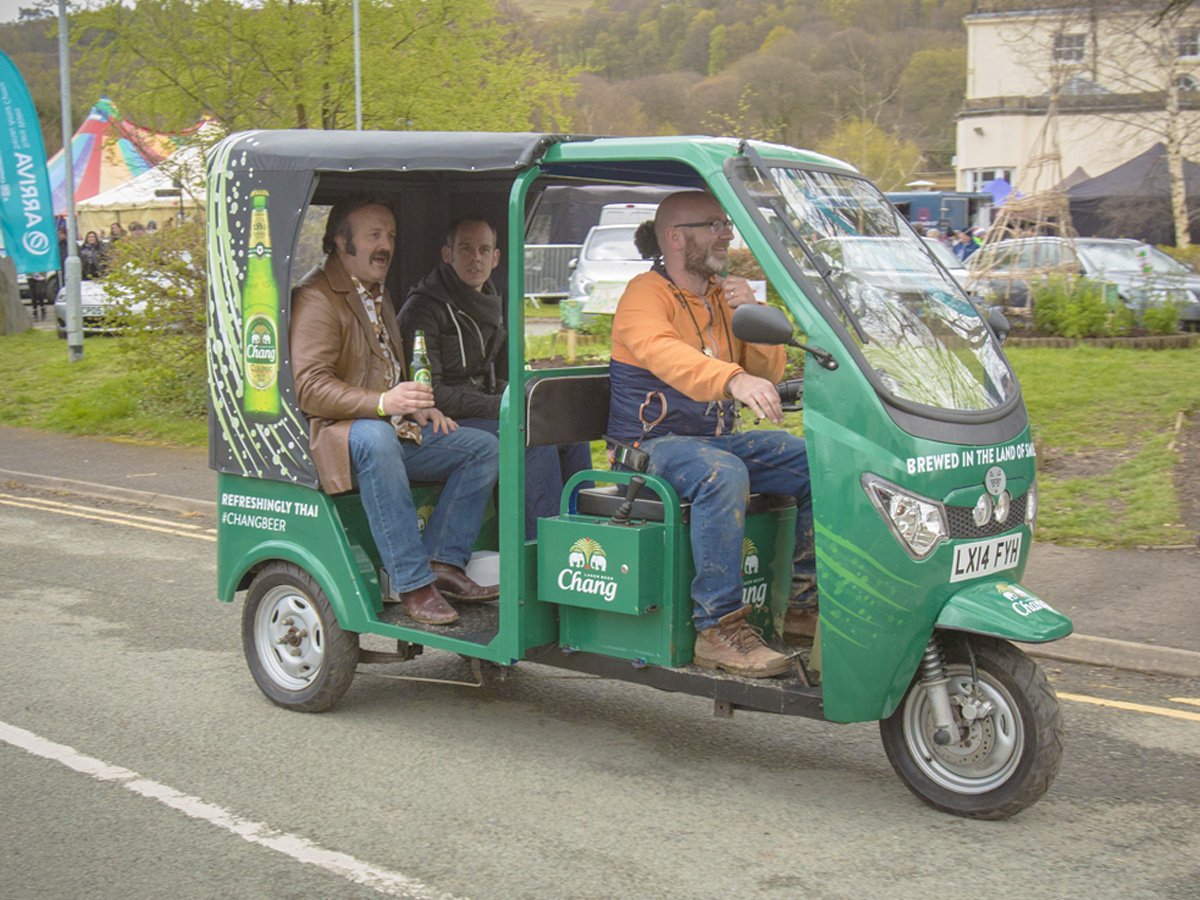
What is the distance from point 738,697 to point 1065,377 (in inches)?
389

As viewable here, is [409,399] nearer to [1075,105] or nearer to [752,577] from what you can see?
[752,577]

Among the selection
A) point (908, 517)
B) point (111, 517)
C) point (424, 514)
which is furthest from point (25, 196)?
point (908, 517)

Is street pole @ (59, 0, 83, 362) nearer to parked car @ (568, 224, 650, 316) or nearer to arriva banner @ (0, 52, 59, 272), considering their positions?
arriva banner @ (0, 52, 59, 272)

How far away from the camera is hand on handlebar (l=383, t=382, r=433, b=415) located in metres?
5.61

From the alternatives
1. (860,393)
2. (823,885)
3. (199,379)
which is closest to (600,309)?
(860,393)

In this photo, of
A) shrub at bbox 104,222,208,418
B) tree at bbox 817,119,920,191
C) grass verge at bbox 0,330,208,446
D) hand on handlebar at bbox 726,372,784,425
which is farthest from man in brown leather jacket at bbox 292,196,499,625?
tree at bbox 817,119,920,191

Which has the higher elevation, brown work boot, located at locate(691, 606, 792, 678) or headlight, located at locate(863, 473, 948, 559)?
headlight, located at locate(863, 473, 948, 559)

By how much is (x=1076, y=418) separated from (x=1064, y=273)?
6598 millimetres

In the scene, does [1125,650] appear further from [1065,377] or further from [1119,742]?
[1065,377]

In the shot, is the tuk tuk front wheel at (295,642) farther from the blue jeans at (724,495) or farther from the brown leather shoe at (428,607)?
the blue jeans at (724,495)

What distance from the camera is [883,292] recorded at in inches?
197

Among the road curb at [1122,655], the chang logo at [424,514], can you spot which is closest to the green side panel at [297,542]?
the chang logo at [424,514]

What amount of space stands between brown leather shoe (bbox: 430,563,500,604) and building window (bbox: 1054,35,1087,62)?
37.4 feet

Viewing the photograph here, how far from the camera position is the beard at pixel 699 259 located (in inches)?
215
